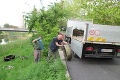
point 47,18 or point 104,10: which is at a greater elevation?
point 104,10

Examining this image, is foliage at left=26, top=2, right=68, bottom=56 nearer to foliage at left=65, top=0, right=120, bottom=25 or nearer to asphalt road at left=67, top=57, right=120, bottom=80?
foliage at left=65, top=0, right=120, bottom=25

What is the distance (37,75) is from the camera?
7363 millimetres

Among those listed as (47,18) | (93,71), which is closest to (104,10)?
(47,18)

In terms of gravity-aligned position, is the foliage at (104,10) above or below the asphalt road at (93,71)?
above

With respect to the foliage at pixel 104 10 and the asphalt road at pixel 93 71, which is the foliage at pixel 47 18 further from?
the asphalt road at pixel 93 71

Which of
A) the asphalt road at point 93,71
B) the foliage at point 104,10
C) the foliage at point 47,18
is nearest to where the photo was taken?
the asphalt road at point 93,71

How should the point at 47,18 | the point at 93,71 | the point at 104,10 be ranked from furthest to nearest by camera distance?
the point at 104,10
the point at 47,18
the point at 93,71

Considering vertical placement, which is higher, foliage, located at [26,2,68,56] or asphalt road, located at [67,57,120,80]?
foliage, located at [26,2,68,56]

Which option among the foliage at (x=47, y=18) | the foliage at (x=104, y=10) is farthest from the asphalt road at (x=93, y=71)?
the foliage at (x=104, y=10)

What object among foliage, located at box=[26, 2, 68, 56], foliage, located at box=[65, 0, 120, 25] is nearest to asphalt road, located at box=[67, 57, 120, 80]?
foliage, located at box=[26, 2, 68, 56]

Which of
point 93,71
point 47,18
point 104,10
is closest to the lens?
point 93,71

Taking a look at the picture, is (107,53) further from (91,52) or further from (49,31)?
(49,31)

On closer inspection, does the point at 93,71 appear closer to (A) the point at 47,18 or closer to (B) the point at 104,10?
(A) the point at 47,18

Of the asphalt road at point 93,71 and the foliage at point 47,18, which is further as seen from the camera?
the foliage at point 47,18
